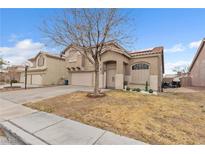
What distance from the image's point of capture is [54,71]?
72.1 feet

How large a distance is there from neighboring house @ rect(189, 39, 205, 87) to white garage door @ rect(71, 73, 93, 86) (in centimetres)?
1670

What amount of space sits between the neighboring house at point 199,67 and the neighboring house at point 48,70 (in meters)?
21.7

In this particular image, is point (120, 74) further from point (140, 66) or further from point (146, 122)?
point (146, 122)

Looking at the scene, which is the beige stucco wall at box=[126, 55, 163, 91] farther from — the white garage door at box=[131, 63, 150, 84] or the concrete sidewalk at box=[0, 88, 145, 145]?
the concrete sidewalk at box=[0, 88, 145, 145]

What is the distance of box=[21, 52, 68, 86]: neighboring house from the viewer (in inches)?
827

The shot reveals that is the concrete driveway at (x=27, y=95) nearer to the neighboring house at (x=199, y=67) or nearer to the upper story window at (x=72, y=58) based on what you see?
the upper story window at (x=72, y=58)

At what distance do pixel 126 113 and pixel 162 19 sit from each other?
18.8ft

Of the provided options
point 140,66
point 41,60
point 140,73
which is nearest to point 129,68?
point 140,66

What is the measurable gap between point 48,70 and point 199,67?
2371 cm

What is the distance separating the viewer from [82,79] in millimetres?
18469

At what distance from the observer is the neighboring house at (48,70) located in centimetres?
2100

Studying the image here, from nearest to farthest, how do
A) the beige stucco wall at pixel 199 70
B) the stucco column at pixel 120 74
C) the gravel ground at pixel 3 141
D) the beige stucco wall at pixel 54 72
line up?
the gravel ground at pixel 3 141, the stucco column at pixel 120 74, the beige stucco wall at pixel 199 70, the beige stucco wall at pixel 54 72

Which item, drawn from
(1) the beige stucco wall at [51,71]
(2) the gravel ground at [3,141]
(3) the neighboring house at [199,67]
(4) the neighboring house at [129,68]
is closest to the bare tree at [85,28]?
(4) the neighboring house at [129,68]

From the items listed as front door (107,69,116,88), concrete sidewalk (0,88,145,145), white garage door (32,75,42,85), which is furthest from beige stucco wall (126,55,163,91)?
white garage door (32,75,42,85)
